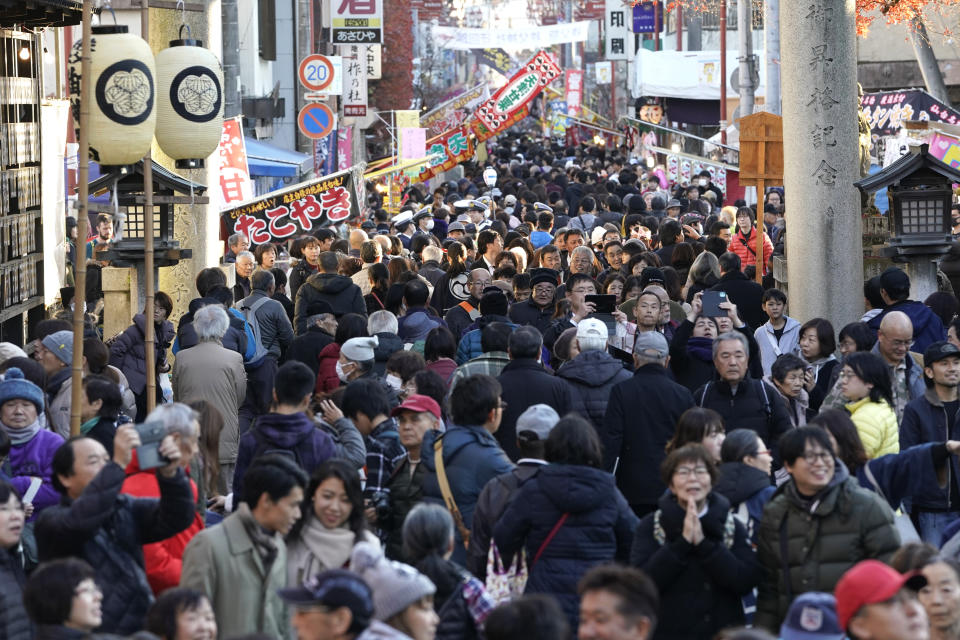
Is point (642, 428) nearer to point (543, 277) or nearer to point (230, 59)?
point (543, 277)

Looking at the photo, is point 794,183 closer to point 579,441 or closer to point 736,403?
point 736,403

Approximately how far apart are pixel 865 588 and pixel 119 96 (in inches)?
226

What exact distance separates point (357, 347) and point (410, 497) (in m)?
2.03

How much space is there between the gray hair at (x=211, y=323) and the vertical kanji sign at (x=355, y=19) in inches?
769

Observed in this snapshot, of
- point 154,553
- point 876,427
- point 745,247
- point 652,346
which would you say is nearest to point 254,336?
point 652,346

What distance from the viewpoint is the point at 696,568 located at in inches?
218

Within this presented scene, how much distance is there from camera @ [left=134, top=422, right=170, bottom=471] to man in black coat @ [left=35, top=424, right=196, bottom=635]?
18 millimetres

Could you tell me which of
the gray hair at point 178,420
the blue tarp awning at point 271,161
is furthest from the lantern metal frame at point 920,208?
the blue tarp awning at point 271,161

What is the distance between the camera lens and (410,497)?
21.7ft

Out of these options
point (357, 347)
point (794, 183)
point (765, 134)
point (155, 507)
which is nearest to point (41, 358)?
point (357, 347)

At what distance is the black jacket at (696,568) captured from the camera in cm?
546

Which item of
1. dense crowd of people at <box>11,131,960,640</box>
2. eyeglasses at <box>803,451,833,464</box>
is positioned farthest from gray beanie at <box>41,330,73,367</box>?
eyeglasses at <box>803,451,833,464</box>

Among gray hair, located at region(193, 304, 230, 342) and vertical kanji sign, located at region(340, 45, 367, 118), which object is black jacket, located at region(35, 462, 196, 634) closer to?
gray hair, located at region(193, 304, 230, 342)

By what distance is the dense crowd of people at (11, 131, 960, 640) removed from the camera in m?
4.64
